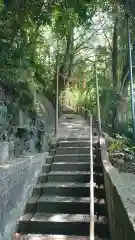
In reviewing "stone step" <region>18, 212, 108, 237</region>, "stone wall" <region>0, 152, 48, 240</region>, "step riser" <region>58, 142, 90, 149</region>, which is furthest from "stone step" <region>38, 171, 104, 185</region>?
"step riser" <region>58, 142, 90, 149</region>

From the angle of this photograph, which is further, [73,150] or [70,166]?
[73,150]

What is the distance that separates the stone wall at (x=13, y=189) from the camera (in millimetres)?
4020

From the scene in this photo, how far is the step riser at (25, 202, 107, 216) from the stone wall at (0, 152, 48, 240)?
0.22m

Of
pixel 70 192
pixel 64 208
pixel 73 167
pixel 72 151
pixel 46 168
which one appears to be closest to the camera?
pixel 64 208

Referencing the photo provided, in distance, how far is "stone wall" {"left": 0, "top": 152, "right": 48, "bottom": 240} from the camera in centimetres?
402

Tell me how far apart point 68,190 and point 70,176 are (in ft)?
1.60

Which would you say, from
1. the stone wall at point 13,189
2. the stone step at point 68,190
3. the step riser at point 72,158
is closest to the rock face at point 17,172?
the stone wall at point 13,189

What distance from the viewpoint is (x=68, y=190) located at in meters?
5.64

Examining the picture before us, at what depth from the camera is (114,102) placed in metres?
13.7

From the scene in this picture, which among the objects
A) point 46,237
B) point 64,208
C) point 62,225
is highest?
point 64,208

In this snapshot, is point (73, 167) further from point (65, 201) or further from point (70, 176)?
point (65, 201)

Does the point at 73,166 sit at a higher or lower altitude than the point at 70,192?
higher

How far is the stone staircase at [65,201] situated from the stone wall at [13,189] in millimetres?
262

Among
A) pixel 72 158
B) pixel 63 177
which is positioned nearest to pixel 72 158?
pixel 72 158
